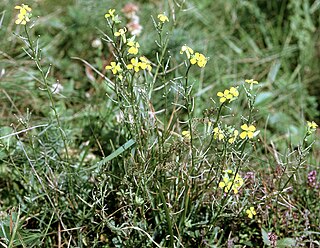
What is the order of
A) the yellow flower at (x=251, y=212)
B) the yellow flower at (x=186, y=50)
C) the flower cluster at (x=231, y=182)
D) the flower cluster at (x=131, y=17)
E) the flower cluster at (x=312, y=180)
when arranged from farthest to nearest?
the flower cluster at (x=131, y=17) < the flower cluster at (x=312, y=180) < the yellow flower at (x=251, y=212) < the flower cluster at (x=231, y=182) < the yellow flower at (x=186, y=50)

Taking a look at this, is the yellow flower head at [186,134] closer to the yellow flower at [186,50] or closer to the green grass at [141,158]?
the green grass at [141,158]

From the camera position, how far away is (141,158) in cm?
174

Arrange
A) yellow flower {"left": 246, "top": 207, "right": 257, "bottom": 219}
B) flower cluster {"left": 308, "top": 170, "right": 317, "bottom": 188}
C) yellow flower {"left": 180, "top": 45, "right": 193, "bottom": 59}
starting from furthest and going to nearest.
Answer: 1. flower cluster {"left": 308, "top": 170, "right": 317, "bottom": 188}
2. yellow flower {"left": 246, "top": 207, "right": 257, "bottom": 219}
3. yellow flower {"left": 180, "top": 45, "right": 193, "bottom": 59}

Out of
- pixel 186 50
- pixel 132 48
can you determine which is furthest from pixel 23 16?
pixel 186 50

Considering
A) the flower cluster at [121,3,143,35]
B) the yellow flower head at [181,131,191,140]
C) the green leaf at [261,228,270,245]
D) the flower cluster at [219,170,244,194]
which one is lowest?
the green leaf at [261,228,270,245]

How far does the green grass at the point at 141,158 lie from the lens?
178cm

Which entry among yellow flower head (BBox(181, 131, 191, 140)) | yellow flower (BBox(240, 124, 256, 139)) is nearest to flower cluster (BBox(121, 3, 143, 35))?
yellow flower head (BBox(181, 131, 191, 140))

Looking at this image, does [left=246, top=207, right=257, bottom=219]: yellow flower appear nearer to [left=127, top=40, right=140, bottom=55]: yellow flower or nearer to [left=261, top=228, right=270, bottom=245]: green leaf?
[left=261, top=228, right=270, bottom=245]: green leaf

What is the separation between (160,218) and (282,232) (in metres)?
0.43

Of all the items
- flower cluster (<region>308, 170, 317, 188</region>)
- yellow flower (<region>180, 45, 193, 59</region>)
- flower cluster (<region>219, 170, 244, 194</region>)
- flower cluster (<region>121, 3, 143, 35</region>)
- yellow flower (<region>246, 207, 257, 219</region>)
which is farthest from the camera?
flower cluster (<region>121, 3, 143, 35</region>)

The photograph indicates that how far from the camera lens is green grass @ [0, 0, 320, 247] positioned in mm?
1781

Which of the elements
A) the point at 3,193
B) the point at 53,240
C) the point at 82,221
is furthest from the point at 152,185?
the point at 3,193

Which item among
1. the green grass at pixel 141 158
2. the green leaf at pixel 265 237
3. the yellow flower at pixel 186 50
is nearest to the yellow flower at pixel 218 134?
the green grass at pixel 141 158

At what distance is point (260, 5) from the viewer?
133 inches
